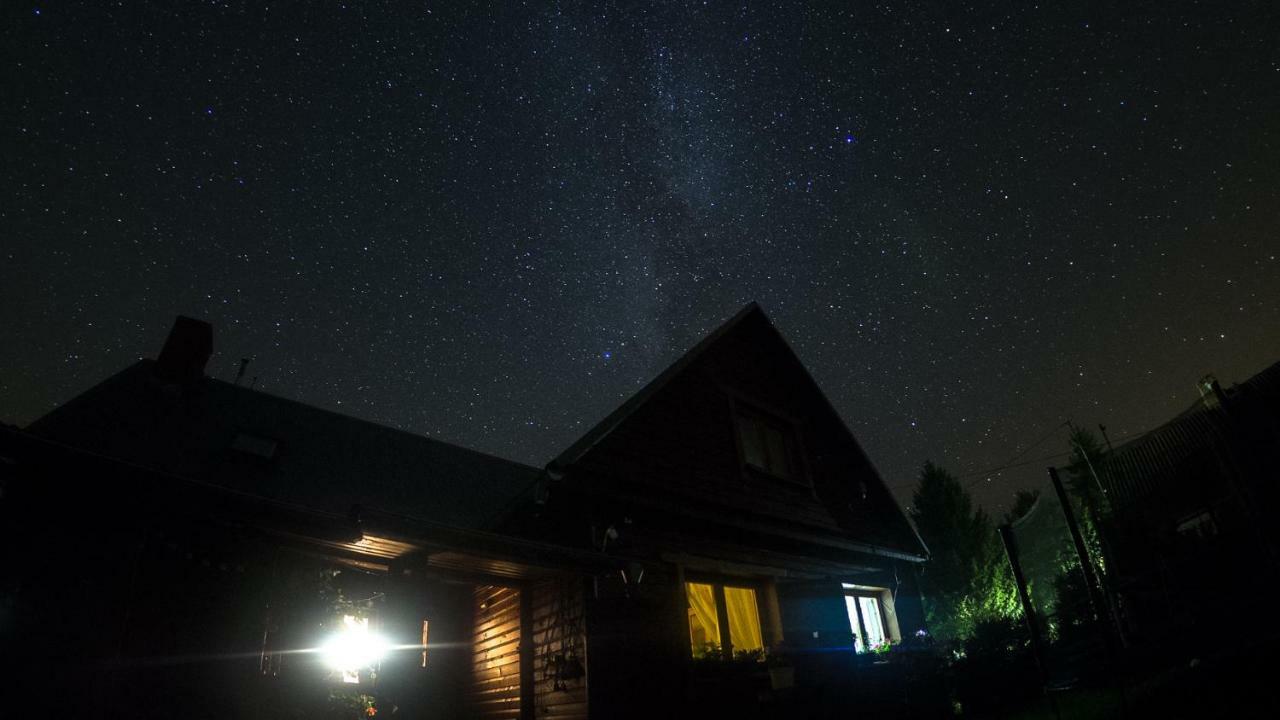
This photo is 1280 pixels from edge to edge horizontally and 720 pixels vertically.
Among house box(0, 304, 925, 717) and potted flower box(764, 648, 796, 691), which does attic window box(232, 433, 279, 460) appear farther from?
potted flower box(764, 648, 796, 691)

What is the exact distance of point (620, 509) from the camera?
10.3 m

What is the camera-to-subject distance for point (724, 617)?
36.4 feet

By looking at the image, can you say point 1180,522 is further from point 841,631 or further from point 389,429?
point 389,429

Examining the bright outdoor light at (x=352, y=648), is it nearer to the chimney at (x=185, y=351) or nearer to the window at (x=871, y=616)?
the window at (x=871, y=616)

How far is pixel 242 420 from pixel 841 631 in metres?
14.6

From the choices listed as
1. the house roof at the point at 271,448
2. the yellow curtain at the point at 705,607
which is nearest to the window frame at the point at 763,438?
the yellow curtain at the point at 705,607

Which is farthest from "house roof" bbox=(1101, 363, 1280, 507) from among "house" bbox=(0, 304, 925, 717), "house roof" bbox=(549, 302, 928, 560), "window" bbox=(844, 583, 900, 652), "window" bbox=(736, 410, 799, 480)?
"window" bbox=(736, 410, 799, 480)

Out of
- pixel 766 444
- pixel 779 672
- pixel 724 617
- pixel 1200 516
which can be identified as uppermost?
pixel 766 444

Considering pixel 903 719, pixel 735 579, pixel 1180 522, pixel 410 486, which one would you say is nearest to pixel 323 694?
pixel 735 579

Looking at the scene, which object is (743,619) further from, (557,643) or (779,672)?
(557,643)

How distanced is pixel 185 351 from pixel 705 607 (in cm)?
1419

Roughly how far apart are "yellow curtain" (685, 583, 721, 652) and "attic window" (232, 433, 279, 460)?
10.3m

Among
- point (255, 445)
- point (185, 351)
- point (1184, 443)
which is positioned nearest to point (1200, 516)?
point (1184, 443)

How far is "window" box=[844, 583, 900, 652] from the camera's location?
13.6m
